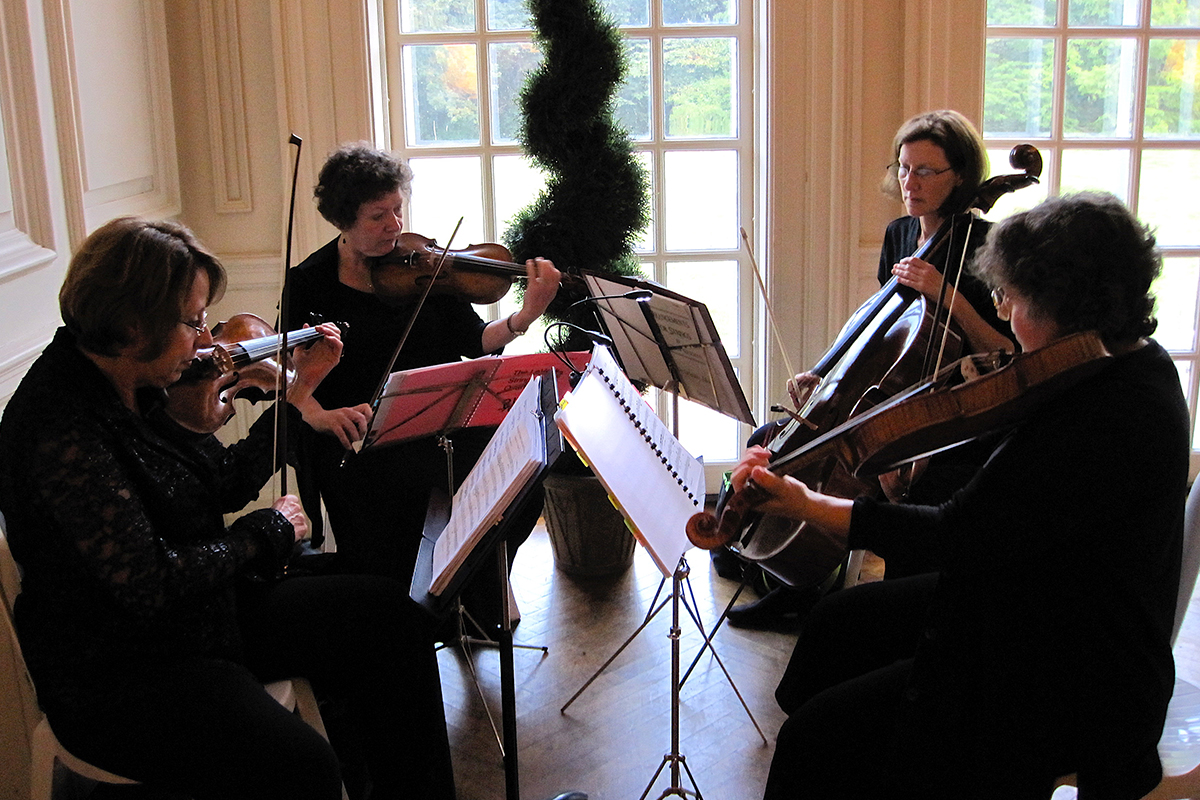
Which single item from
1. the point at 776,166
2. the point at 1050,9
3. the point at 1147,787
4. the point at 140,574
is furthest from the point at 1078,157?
the point at 140,574

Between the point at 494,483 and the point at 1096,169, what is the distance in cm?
263

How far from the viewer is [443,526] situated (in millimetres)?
1994

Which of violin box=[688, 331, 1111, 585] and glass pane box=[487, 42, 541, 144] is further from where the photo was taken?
glass pane box=[487, 42, 541, 144]

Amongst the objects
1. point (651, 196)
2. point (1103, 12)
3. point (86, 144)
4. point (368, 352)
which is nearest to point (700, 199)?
point (651, 196)

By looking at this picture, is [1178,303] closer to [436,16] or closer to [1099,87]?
[1099,87]

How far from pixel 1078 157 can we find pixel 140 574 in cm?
306

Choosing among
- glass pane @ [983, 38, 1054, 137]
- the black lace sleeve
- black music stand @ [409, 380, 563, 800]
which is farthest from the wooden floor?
glass pane @ [983, 38, 1054, 137]

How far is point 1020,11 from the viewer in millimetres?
3309

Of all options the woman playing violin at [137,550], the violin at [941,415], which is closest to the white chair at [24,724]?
the woman playing violin at [137,550]

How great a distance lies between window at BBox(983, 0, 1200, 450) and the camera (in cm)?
332

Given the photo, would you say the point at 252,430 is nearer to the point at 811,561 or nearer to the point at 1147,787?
the point at 811,561

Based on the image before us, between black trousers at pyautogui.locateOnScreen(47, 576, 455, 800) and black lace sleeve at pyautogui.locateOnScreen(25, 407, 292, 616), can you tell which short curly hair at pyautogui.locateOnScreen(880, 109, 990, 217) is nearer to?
black trousers at pyautogui.locateOnScreen(47, 576, 455, 800)

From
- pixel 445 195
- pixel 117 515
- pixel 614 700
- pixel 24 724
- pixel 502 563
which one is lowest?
pixel 614 700

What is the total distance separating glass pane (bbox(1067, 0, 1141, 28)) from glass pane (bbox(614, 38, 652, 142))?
4.31ft
